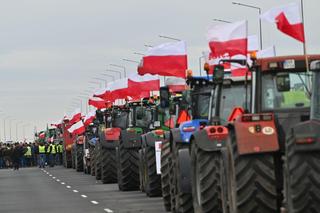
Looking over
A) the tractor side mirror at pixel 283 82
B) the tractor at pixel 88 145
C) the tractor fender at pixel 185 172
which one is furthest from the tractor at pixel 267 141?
the tractor at pixel 88 145

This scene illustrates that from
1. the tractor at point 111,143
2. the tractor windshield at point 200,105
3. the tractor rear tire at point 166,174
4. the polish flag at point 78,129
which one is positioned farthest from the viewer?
the polish flag at point 78,129

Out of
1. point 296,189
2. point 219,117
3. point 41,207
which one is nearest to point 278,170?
point 296,189

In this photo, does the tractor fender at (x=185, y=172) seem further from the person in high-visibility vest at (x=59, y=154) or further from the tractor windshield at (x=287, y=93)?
the person in high-visibility vest at (x=59, y=154)

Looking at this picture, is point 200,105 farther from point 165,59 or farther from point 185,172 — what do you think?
point 165,59

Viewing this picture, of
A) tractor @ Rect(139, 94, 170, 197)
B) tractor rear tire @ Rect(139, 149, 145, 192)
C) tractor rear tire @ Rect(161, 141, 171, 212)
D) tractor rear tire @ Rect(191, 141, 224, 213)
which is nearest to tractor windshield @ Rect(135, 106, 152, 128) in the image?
tractor rear tire @ Rect(139, 149, 145, 192)

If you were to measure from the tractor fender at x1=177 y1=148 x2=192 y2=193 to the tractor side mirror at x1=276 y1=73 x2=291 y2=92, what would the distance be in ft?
17.5

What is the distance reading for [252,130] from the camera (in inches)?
527

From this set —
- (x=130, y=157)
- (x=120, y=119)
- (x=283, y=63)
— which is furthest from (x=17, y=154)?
(x=283, y=63)

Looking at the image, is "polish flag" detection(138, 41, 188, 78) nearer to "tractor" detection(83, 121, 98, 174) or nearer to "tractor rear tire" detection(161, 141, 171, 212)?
"tractor rear tire" detection(161, 141, 171, 212)

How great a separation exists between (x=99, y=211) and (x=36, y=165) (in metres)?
56.1

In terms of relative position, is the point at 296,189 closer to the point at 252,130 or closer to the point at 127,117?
the point at 252,130

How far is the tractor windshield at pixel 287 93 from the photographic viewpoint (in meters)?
14.3

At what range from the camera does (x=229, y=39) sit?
2177 centimetres

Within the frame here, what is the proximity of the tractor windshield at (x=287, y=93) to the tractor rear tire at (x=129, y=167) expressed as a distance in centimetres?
1626
